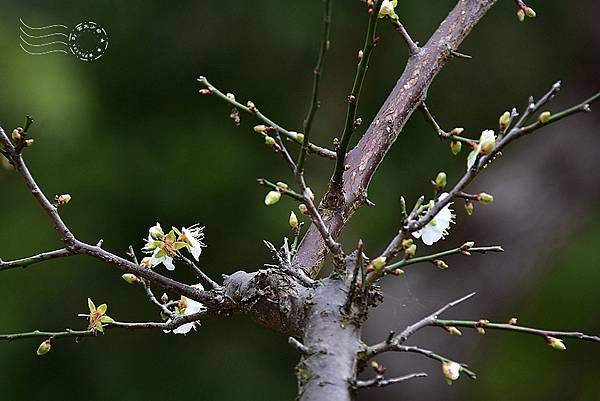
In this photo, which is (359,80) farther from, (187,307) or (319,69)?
(187,307)

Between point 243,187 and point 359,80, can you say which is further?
point 243,187

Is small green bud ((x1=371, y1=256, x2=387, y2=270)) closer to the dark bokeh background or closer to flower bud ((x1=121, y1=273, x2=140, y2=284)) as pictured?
flower bud ((x1=121, y1=273, x2=140, y2=284))

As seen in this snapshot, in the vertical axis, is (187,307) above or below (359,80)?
below

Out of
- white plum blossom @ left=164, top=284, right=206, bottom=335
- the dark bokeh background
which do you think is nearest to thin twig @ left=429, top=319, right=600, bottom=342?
white plum blossom @ left=164, top=284, right=206, bottom=335

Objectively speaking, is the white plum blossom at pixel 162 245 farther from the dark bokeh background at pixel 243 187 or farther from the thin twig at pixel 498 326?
the dark bokeh background at pixel 243 187

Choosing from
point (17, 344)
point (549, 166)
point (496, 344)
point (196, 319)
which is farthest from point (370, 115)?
point (196, 319)

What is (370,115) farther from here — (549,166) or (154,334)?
(154,334)

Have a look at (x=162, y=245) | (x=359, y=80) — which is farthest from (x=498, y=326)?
(x=162, y=245)

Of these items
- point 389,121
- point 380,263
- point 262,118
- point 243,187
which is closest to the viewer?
A: point 380,263
